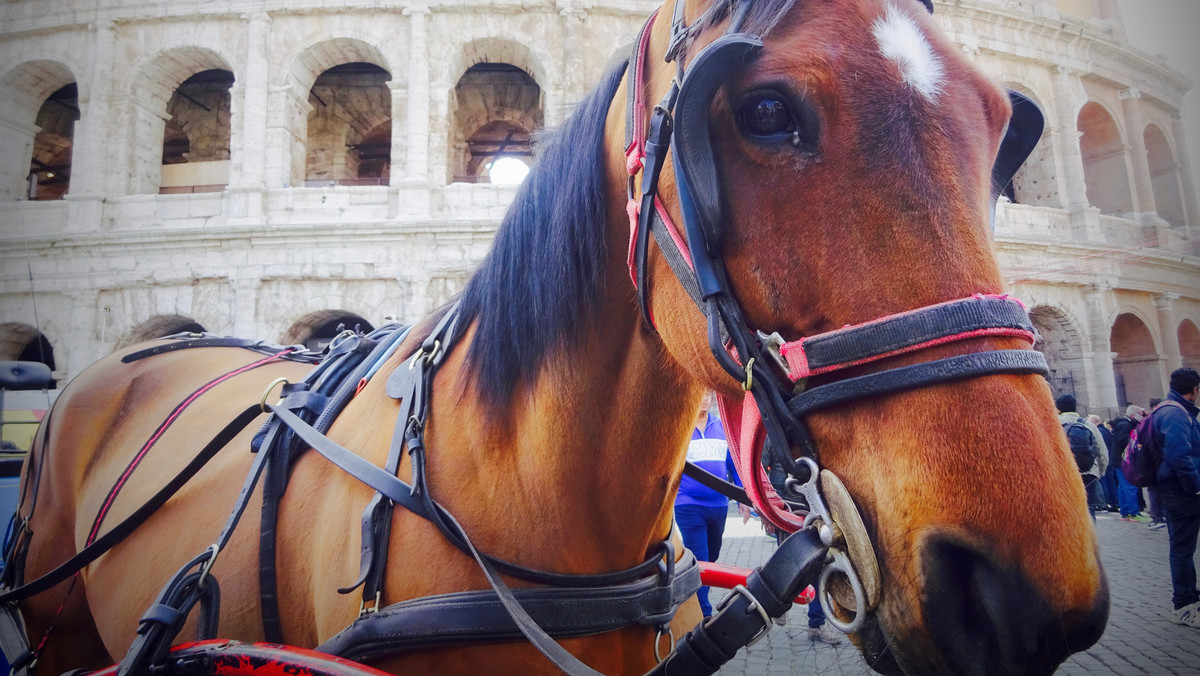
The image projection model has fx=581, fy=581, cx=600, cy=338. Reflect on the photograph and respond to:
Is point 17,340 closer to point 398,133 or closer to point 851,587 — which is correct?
point 398,133

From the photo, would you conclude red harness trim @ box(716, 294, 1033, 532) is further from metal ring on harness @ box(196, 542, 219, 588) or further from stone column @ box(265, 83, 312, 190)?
stone column @ box(265, 83, 312, 190)

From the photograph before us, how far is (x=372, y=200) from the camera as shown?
11398mm

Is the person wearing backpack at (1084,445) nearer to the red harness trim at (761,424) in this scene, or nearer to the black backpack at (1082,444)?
the black backpack at (1082,444)

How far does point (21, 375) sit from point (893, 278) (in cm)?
390

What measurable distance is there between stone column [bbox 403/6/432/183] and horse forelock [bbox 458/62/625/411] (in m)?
10.8

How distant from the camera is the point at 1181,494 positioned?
4.76 meters

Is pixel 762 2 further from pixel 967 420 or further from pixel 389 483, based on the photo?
pixel 389 483

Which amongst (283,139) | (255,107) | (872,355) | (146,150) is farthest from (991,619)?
(146,150)

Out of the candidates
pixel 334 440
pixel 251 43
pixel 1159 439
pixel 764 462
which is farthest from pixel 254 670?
pixel 251 43

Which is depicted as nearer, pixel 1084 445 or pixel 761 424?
pixel 761 424

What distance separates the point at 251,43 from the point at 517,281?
45.8ft

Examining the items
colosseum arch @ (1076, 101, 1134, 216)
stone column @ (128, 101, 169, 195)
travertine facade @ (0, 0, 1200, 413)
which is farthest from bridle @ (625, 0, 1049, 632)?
colosseum arch @ (1076, 101, 1134, 216)

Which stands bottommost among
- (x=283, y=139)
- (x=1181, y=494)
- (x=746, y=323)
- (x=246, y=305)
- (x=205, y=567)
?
(x=1181, y=494)

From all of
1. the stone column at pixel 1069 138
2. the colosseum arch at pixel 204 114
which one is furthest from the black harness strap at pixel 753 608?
the stone column at pixel 1069 138
